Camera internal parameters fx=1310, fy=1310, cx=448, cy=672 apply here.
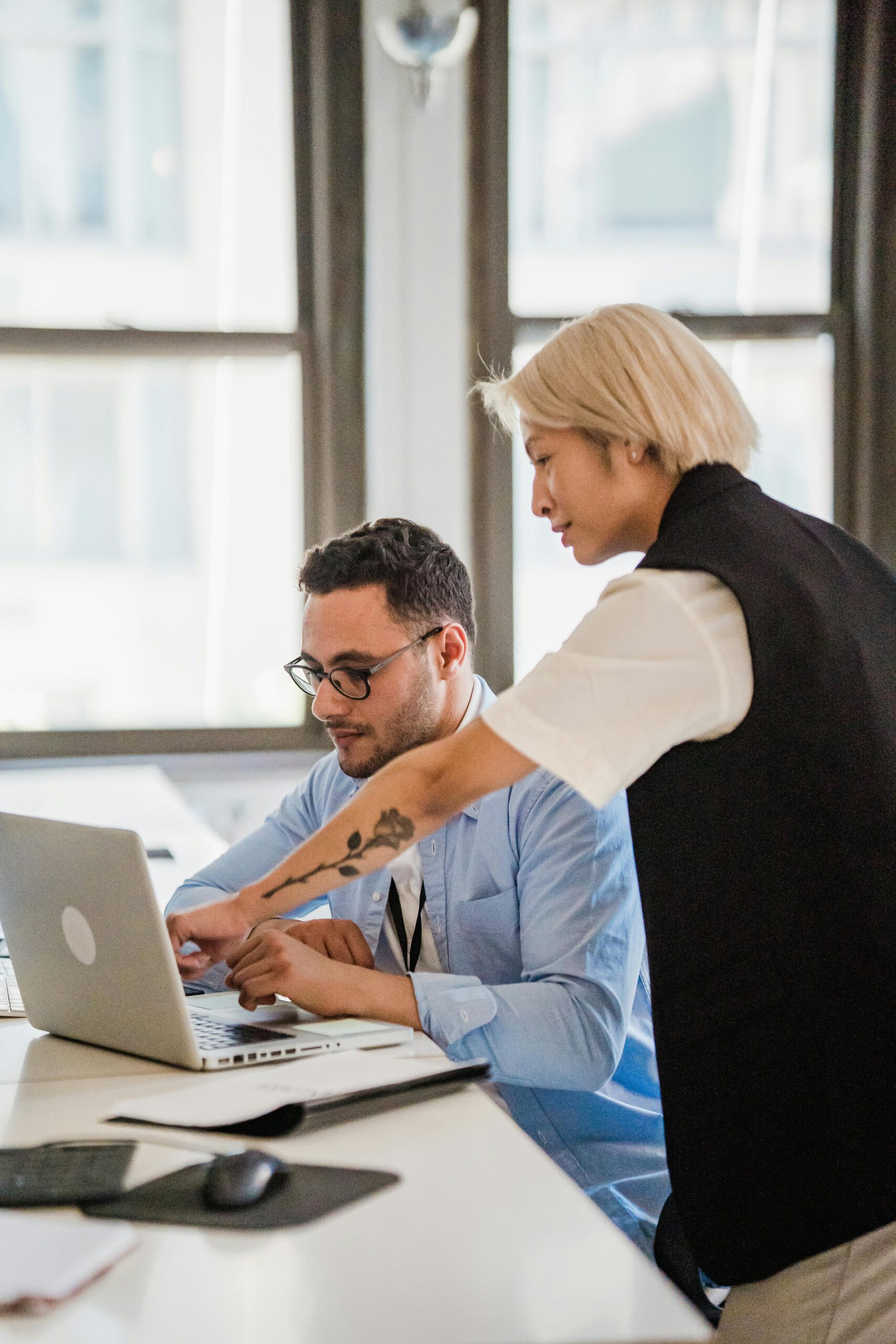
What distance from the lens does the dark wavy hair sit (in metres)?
1.74

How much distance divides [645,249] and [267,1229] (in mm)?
3356

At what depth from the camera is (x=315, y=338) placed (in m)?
3.66

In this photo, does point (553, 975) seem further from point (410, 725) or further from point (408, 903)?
point (410, 725)

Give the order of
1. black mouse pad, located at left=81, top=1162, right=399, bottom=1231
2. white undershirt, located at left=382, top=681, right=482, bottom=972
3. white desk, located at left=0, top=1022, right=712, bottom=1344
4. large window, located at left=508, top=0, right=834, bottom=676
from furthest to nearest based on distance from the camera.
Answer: large window, located at left=508, top=0, right=834, bottom=676 < white undershirt, located at left=382, top=681, right=482, bottom=972 < black mouse pad, located at left=81, top=1162, right=399, bottom=1231 < white desk, located at left=0, top=1022, right=712, bottom=1344

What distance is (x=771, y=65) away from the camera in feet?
12.3

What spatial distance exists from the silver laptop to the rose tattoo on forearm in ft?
0.54

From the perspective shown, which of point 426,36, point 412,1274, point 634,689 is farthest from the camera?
point 426,36

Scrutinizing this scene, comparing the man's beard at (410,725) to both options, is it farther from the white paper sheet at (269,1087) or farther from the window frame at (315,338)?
the window frame at (315,338)

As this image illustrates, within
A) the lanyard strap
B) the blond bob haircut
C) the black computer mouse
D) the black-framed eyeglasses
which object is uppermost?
the blond bob haircut

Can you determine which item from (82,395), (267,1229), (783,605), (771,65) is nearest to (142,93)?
(82,395)

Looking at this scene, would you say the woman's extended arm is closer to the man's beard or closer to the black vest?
the black vest

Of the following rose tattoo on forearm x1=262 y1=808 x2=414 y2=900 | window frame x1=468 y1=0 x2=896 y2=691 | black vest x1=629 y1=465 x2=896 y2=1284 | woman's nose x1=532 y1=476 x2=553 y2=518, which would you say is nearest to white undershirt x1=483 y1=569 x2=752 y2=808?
black vest x1=629 y1=465 x2=896 y2=1284

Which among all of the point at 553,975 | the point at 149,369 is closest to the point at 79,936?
the point at 553,975

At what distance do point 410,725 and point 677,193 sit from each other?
8.49 ft
